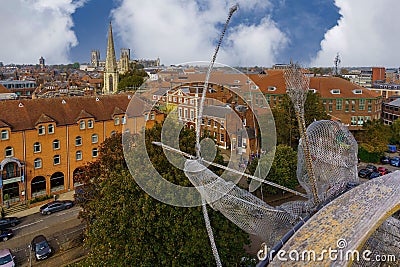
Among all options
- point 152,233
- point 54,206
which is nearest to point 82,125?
point 54,206

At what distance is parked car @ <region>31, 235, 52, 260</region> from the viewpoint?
18367 mm

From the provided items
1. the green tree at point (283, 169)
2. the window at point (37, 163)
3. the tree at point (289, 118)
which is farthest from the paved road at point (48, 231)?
the tree at point (289, 118)

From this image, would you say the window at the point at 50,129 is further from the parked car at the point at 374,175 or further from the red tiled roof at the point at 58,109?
the parked car at the point at 374,175

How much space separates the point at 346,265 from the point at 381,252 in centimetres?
267

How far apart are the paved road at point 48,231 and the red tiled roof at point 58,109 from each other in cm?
626

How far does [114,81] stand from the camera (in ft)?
207

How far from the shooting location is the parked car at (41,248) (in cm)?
1837

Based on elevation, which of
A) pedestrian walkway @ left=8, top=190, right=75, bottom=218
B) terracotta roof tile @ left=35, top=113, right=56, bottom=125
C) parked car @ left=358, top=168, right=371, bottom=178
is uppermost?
terracotta roof tile @ left=35, top=113, right=56, bottom=125

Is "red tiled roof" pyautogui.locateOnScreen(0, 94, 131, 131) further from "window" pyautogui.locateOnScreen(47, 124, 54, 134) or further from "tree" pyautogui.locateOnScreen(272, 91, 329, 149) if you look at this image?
"tree" pyautogui.locateOnScreen(272, 91, 329, 149)

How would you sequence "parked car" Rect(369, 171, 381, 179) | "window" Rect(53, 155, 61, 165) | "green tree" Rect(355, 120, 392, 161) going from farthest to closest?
"green tree" Rect(355, 120, 392, 161), "parked car" Rect(369, 171, 381, 179), "window" Rect(53, 155, 61, 165)

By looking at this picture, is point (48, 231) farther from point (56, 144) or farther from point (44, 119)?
point (44, 119)

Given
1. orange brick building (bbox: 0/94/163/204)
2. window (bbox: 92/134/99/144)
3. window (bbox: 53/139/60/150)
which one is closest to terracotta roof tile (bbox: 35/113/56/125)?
orange brick building (bbox: 0/94/163/204)

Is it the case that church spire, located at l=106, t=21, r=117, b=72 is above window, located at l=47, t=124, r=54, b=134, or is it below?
above

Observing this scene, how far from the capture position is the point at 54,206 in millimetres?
24156
